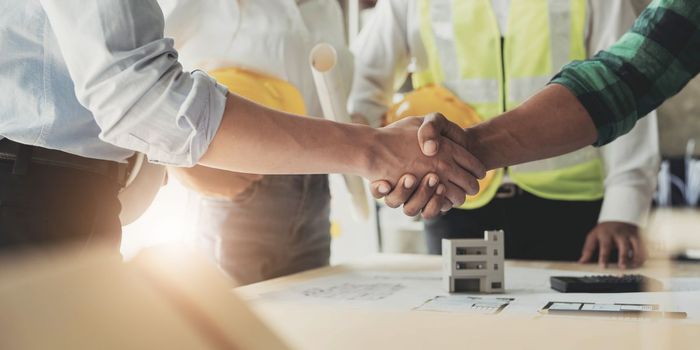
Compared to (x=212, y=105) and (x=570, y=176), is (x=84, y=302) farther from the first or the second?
(x=570, y=176)

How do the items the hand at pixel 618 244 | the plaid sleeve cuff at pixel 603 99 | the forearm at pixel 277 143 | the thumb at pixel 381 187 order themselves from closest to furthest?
the forearm at pixel 277 143 < the thumb at pixel 381 187 < the plaid sleeve cuff at pixel 603 99 < the hand at pixel 618 244

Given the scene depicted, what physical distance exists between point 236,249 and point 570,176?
90cm

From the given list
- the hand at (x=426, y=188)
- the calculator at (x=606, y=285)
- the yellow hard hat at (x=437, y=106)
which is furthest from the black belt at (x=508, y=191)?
the calculator at (x=606, y=285)

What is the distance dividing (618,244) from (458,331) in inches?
36.2

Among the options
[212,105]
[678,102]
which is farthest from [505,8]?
[212,105]

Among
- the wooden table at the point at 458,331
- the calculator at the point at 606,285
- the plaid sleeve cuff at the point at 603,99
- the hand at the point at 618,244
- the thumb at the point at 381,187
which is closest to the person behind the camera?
the wooden table at the point at 458,331

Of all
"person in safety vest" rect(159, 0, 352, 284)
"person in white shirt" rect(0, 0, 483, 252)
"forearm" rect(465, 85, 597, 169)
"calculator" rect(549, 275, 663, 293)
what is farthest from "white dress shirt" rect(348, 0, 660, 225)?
"person in white shirt" rect(0, 0, 483, 252)

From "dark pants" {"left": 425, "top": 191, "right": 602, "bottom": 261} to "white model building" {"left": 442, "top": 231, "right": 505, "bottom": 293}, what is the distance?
533 millimetres

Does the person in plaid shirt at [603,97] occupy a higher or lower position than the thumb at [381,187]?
higher

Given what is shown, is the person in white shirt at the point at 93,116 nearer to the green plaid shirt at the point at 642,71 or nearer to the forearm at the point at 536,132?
the forearm at the point at 536,132

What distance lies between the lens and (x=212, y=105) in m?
0.99

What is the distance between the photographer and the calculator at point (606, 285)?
1.21m

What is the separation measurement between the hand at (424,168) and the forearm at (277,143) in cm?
11

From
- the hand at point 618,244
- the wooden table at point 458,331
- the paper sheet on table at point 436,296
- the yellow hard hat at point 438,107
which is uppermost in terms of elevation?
the yellow hard hat at point 438,107
